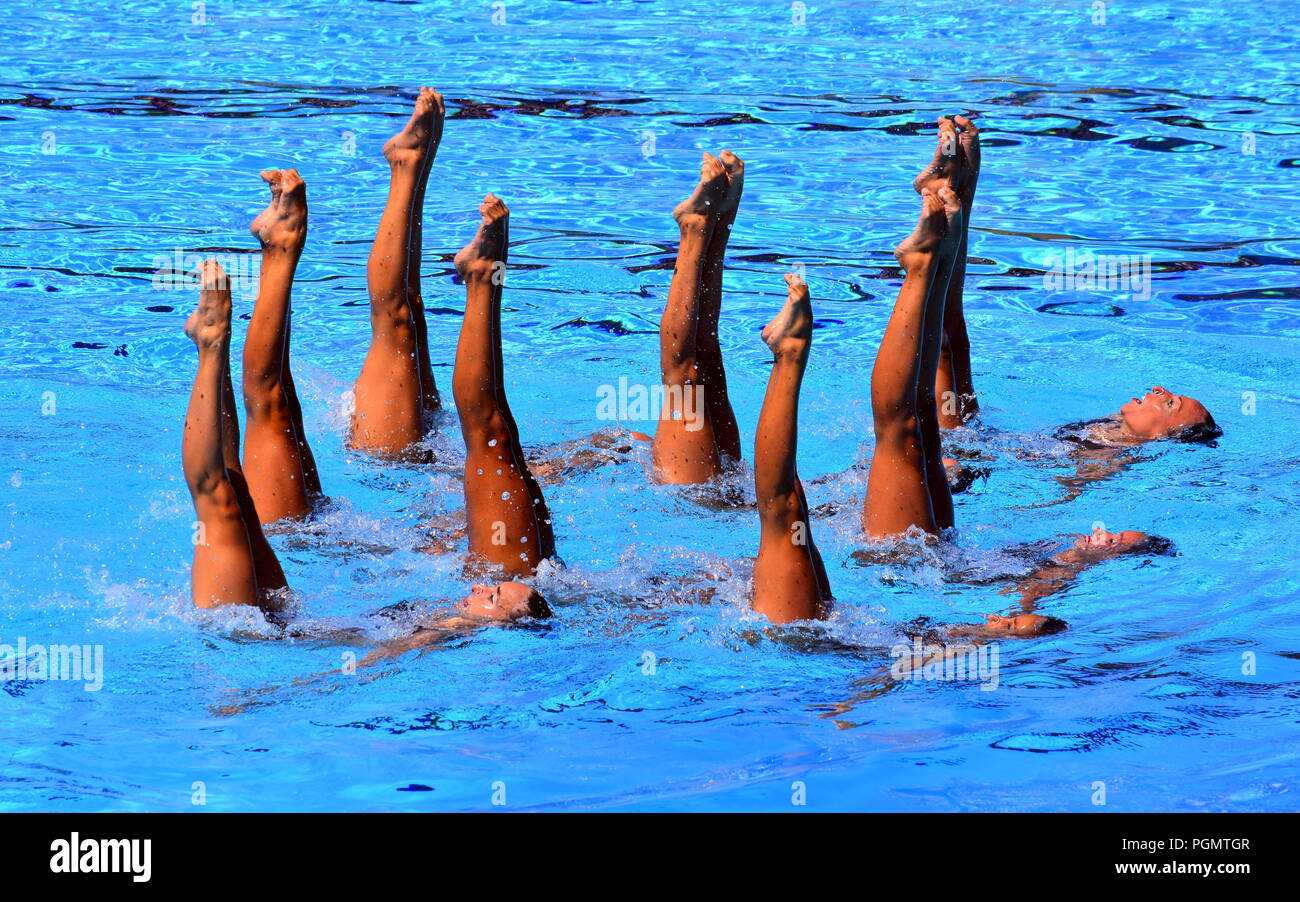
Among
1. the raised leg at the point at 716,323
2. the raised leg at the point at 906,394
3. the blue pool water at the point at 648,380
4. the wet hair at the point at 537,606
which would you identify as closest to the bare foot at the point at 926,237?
the raised leg at the point at 906,394

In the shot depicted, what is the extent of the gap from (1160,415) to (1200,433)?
0.20m

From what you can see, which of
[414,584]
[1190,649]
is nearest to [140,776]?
[414,584]

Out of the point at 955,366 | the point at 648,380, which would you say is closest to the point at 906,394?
the point at 955,366

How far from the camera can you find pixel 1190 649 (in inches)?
162

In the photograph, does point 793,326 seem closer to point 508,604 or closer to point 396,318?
point 508,604

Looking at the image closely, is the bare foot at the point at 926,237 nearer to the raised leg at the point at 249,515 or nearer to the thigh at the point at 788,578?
the thigh at the point at 788,578

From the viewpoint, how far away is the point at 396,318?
17.0 feet

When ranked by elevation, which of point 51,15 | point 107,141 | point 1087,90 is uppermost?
point 51,15

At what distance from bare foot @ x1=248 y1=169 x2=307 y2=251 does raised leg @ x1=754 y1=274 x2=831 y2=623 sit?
1.69 m

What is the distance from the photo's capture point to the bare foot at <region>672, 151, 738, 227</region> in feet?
15.3

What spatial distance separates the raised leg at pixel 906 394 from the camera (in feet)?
13.5
